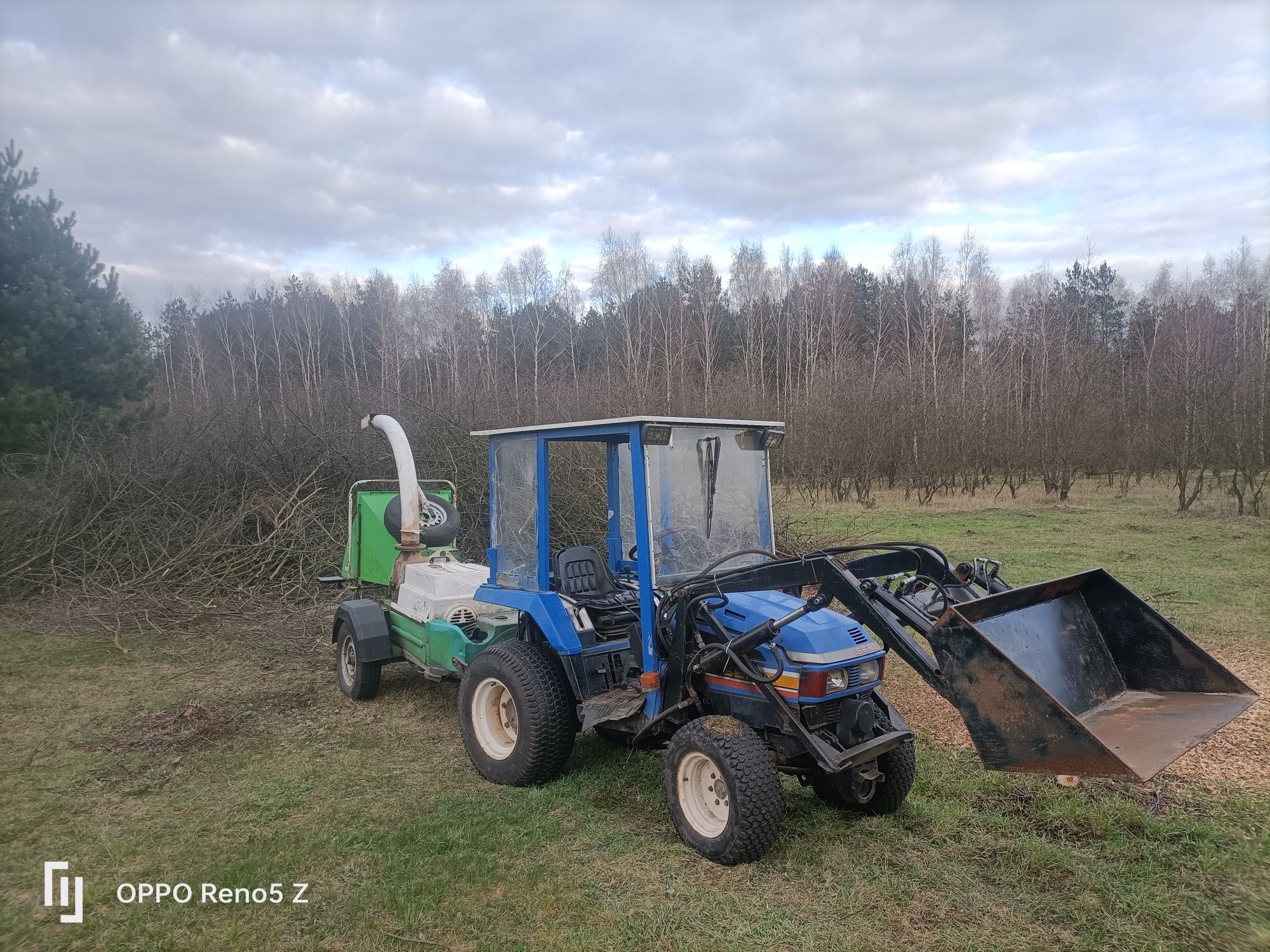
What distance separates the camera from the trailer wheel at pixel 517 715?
432cm

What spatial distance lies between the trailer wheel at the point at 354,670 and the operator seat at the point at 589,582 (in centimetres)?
243

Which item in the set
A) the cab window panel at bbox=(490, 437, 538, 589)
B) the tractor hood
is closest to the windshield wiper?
the tractor hood

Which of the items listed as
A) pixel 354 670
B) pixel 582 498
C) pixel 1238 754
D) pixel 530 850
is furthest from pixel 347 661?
pixel 1238 754

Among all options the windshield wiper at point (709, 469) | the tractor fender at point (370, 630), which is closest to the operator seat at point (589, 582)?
the windshield wiper at point (709, 469)

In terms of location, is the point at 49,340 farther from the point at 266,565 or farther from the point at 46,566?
the point at 266,565

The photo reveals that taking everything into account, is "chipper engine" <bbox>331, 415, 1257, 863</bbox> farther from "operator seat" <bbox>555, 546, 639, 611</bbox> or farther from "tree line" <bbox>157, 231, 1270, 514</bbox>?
"tree line" <bbox>157, 231, 1270, 514</bbox>

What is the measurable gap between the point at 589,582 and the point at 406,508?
2.37m

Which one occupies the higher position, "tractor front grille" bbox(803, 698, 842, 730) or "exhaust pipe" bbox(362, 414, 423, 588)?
"exhaust pipe" bbox(362, 414, 423, 588)

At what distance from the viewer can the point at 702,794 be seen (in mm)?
3748

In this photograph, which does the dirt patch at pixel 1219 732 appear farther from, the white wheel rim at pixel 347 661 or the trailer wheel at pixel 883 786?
the white wheel rim at pixel 347 661

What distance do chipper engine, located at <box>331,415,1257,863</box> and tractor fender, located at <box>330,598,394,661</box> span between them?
4.37 ft

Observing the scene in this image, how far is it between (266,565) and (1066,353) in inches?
1086

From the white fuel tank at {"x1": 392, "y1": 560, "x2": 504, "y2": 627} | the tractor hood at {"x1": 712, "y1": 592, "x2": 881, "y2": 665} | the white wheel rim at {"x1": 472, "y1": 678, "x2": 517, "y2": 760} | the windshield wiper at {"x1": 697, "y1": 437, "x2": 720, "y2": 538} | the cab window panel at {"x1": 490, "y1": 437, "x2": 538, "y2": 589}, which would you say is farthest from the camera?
the white fuel tank at {"x1": 392, "y1": 560, "x2": 504, "y2": 627}

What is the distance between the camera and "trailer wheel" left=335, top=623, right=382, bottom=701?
624 centimetres
